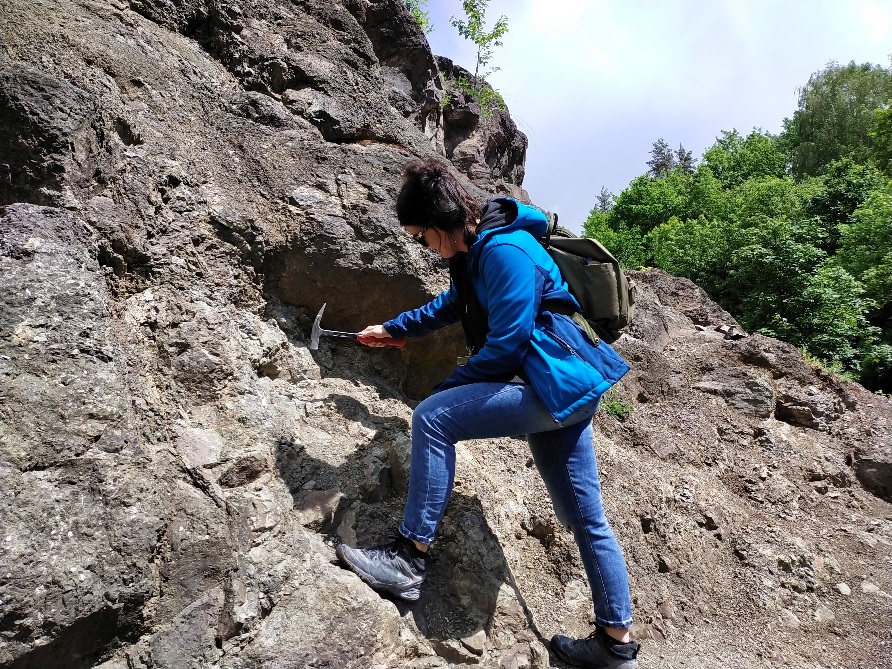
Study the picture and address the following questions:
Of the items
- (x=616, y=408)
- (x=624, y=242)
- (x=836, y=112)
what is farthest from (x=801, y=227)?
(x=836, y=112)

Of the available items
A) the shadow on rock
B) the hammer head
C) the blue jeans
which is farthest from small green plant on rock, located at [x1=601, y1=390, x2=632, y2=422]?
the hammer head

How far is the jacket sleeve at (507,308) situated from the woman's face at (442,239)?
0.20 metres

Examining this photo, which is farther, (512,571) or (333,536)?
(512,571)

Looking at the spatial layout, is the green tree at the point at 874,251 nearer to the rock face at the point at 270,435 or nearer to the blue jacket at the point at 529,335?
the rock face at the point at 270,435

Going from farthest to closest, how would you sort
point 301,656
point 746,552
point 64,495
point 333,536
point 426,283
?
point 746,552 < point 426,283 < point 333,536 < point 301,656 < point 64,495

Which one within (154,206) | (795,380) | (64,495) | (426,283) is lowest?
(64,495)

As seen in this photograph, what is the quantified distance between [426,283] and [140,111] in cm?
177

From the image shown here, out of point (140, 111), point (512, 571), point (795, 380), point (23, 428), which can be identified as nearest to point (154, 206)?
point (140, 111)

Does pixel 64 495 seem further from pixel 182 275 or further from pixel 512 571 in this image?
pixel 512 571

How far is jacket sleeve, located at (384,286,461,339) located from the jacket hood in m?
0.50

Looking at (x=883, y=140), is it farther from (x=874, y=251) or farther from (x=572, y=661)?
(x=572, y=661)

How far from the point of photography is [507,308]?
7.90 ft

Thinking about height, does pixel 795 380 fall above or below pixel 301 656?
above

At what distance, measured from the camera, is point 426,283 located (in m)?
3.78
